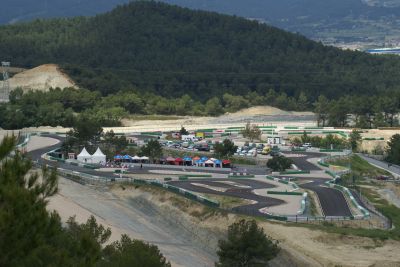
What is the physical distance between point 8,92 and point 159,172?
66168mm

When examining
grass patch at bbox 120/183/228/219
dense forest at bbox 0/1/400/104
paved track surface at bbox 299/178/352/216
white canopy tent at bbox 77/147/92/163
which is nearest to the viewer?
grass patch at bbox 120/183/228/219

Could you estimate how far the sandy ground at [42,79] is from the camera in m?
139

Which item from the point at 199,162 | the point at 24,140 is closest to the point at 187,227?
the point at 199,162

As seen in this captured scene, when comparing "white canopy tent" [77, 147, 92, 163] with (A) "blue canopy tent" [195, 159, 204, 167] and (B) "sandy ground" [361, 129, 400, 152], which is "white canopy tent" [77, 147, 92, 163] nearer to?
(A) "blue canopy tent" [195, 159, 204, 167]

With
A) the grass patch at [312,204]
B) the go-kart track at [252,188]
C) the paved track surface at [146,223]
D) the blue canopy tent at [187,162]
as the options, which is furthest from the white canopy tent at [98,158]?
the grass patch at [312,204]

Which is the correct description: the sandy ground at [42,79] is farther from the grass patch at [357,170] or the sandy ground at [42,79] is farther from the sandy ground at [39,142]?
the grass patch at [357,170]

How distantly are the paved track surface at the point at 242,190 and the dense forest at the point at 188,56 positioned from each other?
7059cm

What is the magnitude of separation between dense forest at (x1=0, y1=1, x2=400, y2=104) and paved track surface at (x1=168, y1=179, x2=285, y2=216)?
232 feet

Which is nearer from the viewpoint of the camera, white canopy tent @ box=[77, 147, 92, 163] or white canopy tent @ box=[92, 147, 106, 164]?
white canopy tent @ box=[92, 147, 106, 164]

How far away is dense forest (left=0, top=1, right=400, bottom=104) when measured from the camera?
149750mm

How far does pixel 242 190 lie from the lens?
61875 mm

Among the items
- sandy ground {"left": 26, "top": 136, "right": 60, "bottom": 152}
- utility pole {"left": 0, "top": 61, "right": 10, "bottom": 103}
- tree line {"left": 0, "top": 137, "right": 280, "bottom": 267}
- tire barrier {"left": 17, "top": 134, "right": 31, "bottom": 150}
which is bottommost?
sandy ground {"left": 26, "top": 136, "right": 60, "bottom": 152}

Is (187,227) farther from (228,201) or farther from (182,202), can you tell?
(228,201)

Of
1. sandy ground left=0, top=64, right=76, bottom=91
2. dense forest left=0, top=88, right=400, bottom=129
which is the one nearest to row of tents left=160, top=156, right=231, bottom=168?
dense forest left=0, top=88, right=400, bottom=129
